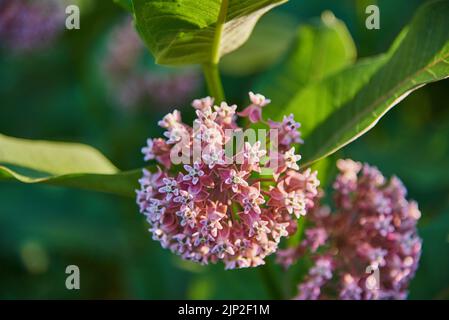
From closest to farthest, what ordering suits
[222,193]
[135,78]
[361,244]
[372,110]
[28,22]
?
1. [222,193]
2. [372,110]
3. [361,244]
4. [28,22]
5. [135,78]

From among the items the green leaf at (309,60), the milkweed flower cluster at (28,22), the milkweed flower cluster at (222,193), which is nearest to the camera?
the milkweed flower cluster at (222,193)

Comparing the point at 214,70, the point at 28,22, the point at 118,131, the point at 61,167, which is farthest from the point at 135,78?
the point at 214,70

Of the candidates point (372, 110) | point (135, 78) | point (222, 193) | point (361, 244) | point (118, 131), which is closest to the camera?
point (222, 193)

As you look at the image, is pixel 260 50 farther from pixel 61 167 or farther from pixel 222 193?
pixel 222 193

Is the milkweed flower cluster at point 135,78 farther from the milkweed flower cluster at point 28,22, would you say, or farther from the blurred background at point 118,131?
the milkweed flower cluster at point 28,22

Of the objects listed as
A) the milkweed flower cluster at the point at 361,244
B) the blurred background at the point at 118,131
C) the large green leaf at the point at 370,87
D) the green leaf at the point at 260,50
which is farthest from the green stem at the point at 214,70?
the green leaf at the point at 260,50
